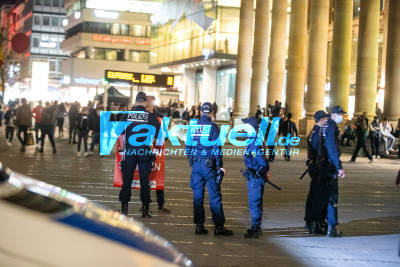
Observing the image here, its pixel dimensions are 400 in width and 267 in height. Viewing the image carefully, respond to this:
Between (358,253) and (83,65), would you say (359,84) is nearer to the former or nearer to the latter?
(358,253)

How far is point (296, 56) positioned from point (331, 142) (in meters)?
30.7

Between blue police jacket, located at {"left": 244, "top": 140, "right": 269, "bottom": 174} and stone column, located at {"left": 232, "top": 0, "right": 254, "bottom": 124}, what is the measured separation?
37.3 metres

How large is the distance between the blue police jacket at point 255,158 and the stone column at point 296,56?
101 feet

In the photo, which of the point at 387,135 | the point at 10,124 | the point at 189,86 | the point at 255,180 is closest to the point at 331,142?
the point at 255,180

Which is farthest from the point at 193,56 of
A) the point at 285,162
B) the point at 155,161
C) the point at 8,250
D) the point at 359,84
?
the point at 8,250

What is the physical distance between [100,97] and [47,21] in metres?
81.4

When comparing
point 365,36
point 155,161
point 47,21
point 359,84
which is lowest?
point 155,161

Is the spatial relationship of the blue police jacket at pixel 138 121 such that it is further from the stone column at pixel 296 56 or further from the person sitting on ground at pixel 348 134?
the stone column at pixel 296 56

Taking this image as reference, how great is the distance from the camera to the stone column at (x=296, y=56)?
39.4 m

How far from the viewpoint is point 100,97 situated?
147ft

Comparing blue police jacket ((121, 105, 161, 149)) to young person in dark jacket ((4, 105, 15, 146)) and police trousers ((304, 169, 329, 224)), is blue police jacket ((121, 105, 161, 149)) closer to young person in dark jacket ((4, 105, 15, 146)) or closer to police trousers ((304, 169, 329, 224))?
police trousers ((304, 169, 329, 224))

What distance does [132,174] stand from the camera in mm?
10508

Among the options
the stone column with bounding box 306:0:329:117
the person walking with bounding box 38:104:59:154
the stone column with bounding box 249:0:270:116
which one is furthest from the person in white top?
the stone column with bounding box 249:0:270:116

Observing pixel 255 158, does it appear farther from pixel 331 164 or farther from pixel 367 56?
pixel 367 56
